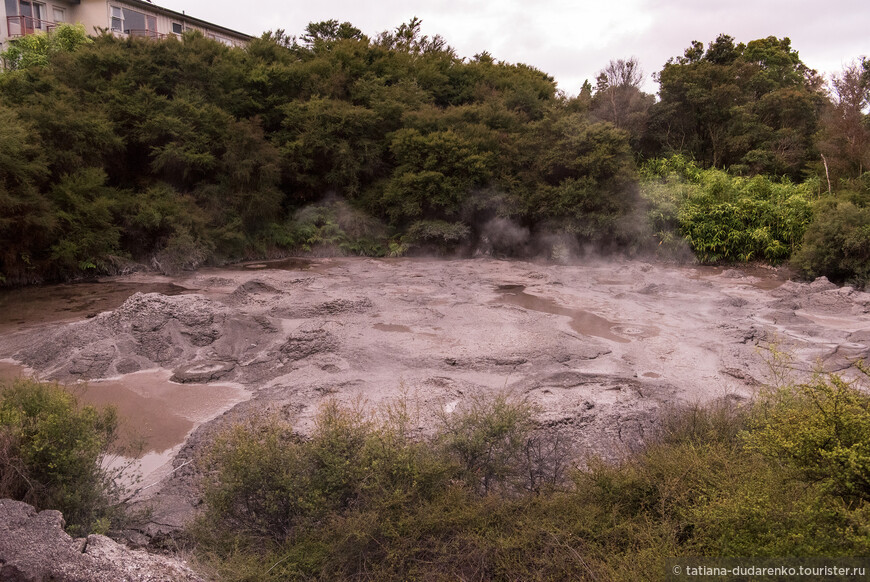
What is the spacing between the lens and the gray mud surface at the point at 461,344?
7.98m

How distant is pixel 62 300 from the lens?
1488cm

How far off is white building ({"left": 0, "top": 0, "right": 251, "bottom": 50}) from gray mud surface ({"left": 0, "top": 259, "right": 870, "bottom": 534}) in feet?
58.9

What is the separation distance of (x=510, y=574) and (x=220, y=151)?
1930 centimetres

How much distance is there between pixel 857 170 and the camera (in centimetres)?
1952

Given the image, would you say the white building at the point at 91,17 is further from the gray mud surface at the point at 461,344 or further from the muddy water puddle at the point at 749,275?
the muddy water puddle at the point at 749,275

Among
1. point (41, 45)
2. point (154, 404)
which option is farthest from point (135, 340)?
point (41, 45)

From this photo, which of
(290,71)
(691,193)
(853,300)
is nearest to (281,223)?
(290,71)

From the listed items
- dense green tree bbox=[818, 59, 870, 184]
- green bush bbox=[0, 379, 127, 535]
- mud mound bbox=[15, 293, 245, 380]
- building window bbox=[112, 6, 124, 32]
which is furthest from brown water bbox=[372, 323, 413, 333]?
building window bbox=[112, 6, 124, 32]

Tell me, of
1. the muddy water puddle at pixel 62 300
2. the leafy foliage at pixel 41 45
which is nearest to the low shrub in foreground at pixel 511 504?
the muddy water puddle at pixel 62 300

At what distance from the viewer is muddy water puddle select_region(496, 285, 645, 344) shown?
11641mm

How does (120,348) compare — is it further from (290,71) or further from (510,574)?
(290,71)

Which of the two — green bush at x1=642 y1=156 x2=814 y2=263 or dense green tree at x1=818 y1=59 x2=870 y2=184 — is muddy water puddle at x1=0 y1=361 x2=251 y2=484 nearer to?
green bush at x1=642 y1=156 x2=814 y2=263

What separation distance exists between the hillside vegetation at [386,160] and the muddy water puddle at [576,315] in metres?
5.94

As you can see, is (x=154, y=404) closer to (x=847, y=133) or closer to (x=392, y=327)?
(x=392, y=327)
